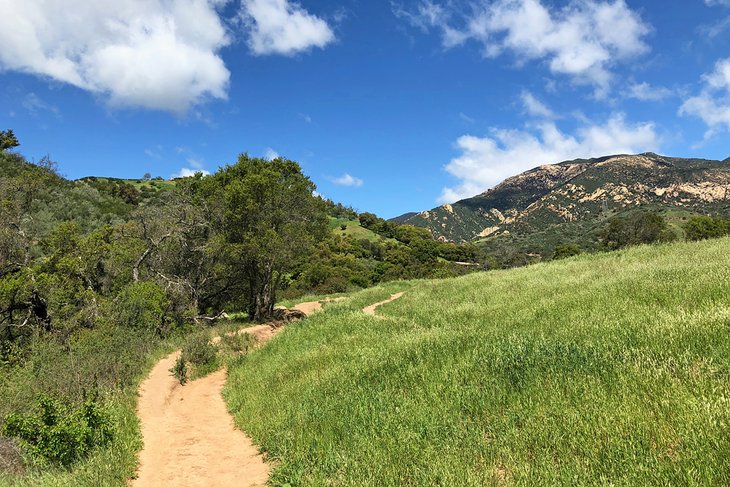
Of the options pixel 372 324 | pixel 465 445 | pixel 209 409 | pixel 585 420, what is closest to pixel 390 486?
pixel 465 445

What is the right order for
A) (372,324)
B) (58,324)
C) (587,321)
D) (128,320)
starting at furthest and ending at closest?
(128,320)
(58,324)
(372,324)
(587,321)

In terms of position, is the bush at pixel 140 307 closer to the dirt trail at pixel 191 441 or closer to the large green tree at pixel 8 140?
the dirt trail at pixel 191 441

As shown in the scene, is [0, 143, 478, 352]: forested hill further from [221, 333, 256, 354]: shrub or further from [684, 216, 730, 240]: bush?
[684, 216, 730, 240]: bush

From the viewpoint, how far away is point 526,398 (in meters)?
6.72

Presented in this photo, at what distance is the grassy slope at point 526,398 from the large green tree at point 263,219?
13.0 meters

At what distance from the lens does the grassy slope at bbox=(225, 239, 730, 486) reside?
191 inches

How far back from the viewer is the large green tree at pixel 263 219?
1014 inches

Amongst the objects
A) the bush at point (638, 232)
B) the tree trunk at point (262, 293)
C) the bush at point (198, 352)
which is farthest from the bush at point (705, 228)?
the bush at point (198, 352)

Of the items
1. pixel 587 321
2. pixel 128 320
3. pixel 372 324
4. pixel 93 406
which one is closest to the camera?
pixel 93 406

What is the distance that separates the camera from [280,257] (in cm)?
2617

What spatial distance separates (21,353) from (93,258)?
6.45 m

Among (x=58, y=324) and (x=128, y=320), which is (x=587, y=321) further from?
(x=58, y=324)

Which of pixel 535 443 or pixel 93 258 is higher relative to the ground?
pixel 93 258

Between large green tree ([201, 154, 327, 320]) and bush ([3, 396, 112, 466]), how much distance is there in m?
17.5
